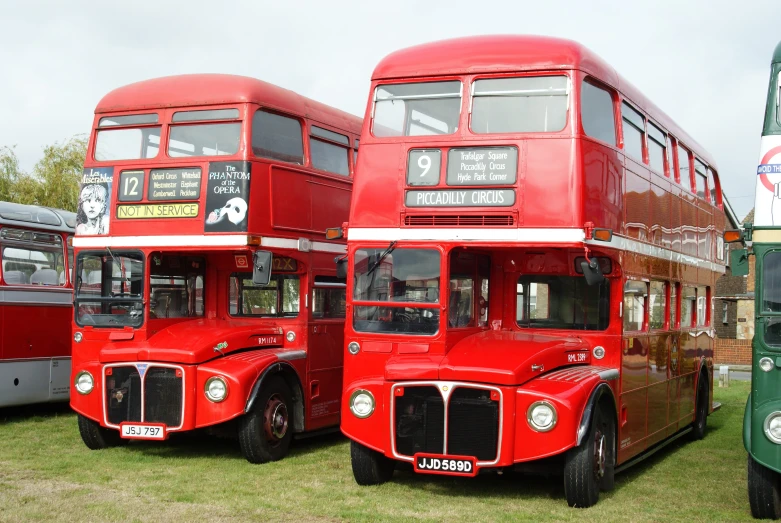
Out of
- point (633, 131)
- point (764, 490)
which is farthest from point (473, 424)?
point (633, 131)

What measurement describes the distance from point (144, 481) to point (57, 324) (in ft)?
18.4

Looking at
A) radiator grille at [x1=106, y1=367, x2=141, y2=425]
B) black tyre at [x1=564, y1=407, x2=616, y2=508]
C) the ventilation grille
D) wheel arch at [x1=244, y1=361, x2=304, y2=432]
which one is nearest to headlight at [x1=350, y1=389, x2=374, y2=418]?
the ventilation grille

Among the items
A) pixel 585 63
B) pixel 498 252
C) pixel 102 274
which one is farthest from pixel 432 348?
pixel 102 274

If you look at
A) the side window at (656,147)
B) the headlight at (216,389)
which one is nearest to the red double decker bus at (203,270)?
the headlight at (216,389)

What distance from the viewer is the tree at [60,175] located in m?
30.0

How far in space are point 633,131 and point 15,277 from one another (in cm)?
854

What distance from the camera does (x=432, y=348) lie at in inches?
366

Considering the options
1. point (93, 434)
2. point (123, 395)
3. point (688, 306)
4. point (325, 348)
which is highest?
point (688, 306)

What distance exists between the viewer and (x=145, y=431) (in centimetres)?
1054

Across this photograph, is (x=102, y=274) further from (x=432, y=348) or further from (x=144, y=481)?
(x=432, y=348)

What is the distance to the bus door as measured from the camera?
482 inches

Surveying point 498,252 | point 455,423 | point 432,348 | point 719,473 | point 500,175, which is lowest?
point 719,473

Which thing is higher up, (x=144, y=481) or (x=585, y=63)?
(x=585, y=63)

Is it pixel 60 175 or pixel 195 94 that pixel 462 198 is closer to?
pixel 195 94
